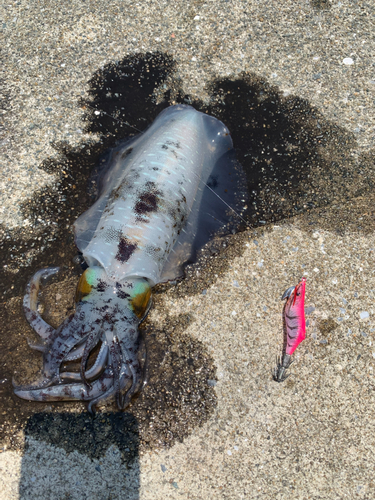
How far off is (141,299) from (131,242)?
471 millimetres

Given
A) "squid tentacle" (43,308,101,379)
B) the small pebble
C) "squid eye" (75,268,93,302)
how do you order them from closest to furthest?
1. "squid tentacle" (43,308,101,379)
2. "squid eye" (75,268,93,302)
3. the small pebble

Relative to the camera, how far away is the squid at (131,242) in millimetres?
2840

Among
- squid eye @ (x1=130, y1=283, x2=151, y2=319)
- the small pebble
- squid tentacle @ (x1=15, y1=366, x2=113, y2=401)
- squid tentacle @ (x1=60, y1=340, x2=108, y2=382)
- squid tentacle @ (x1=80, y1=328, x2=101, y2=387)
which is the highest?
the small pebble

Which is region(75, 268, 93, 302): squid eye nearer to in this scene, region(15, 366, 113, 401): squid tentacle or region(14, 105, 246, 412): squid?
region(14, 105, 246, 412): squid

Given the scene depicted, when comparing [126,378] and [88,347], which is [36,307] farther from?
[126,378]

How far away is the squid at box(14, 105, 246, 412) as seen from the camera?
284 cm

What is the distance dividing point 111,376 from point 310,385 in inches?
64.8

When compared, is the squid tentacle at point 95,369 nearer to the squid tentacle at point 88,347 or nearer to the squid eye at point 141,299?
the squid tentacle at point 88,347

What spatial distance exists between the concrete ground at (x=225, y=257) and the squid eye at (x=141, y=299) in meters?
0.23

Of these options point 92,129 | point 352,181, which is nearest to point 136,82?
point 92,129

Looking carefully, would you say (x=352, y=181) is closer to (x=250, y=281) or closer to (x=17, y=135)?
(x=250, y=281)

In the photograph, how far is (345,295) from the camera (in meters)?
3.35

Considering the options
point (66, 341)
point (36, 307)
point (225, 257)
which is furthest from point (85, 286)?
point (225, 257)

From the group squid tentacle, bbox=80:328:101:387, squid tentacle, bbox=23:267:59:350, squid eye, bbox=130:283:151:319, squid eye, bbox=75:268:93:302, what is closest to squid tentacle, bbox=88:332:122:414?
squid tentacle, bbox=80:328:101:387
